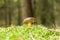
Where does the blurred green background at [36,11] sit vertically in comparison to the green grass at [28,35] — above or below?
below

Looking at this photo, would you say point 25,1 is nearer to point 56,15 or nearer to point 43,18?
point 43,18

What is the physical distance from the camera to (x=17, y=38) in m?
1.28

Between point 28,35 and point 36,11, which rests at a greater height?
point 28,35

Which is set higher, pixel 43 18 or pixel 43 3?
pixel 43 3

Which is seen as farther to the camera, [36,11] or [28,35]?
[36,11]

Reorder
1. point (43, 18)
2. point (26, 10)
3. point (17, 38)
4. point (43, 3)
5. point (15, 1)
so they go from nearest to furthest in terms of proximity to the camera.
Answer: point (17, 38), point (26, 10), point (43, 18), point (43, 3), point (15, 1)

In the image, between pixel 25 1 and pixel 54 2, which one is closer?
pixel 25 1

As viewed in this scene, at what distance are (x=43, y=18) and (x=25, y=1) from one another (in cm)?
770

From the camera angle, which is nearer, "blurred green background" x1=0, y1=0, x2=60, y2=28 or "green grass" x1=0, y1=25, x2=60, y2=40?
"green grass" x1=0, y1=25, x2=60, y2=40

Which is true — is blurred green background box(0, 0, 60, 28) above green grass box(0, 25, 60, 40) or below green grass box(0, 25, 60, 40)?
below

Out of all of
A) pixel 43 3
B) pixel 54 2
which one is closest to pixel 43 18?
pixel 43 3

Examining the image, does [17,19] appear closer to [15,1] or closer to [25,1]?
[15,1]

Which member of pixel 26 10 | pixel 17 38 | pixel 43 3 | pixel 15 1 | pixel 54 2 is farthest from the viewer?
pixel 15 1

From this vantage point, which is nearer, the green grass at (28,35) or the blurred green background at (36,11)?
the green grass at (28,35)
